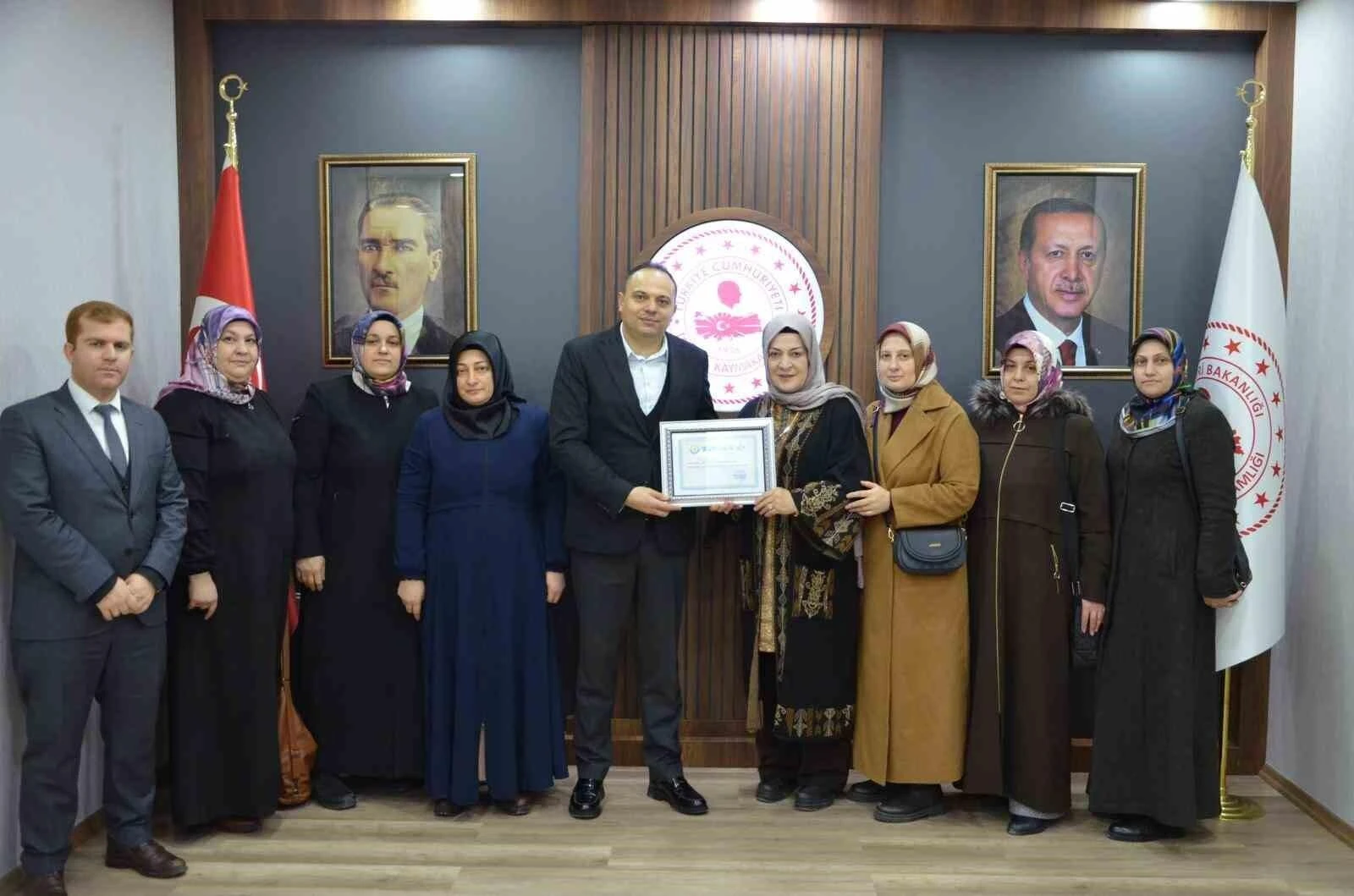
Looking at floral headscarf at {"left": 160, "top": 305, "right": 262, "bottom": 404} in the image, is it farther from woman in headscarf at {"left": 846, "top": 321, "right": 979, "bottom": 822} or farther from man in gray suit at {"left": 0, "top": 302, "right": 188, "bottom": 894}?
woman in headscarf at {"left": 846, "top": 321, "right": 979, "bottom": 822}

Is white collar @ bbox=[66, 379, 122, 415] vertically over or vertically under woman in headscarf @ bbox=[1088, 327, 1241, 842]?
over

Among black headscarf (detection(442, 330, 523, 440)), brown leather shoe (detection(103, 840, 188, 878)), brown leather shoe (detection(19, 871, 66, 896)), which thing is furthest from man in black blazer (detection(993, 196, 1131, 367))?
brown leather shoe (detection(19, 871, 66, 896))

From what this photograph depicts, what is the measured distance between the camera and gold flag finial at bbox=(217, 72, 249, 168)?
3.73 meters

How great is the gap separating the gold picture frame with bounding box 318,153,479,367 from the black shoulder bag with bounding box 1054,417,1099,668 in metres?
2.10

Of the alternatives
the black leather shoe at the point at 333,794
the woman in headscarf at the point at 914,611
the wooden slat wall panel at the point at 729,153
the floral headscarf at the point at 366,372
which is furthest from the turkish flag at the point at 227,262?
the woman in headscarf at the point at 914,611

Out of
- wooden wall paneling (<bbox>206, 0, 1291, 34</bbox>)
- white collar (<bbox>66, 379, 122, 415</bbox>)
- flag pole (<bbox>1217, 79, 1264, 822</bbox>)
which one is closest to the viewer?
white collar (<bbox>66, 379, 122, 415</bbox>)

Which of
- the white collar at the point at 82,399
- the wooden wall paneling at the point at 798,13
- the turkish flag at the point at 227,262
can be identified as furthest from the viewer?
the wooden wall paneling at the point at 798,13

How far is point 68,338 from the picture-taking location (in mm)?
2834

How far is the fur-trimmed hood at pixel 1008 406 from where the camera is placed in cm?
333

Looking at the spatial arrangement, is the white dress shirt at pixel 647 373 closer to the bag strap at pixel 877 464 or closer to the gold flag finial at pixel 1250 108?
the bag strap at pixel 877 464

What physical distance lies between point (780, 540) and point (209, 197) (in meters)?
2.45

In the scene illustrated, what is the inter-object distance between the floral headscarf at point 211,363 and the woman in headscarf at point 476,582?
0.57 meters

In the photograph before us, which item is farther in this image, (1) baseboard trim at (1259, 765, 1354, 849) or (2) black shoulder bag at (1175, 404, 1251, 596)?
(1) baseboard trim at (1259, 765, 1354, 849)

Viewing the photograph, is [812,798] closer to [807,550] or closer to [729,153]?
[807,550]
